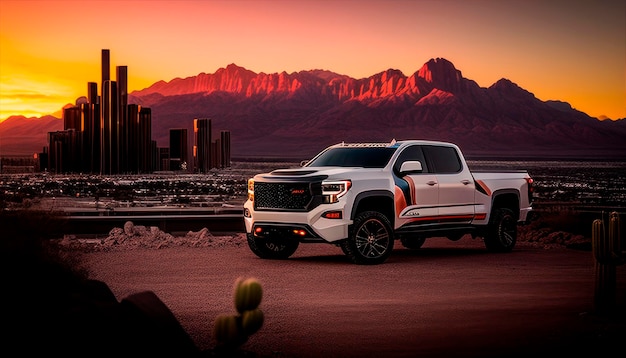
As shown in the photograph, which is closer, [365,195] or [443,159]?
[365,195]

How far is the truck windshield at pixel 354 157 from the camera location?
2019 centimetres

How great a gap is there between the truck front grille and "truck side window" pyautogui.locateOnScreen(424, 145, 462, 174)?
2913mm

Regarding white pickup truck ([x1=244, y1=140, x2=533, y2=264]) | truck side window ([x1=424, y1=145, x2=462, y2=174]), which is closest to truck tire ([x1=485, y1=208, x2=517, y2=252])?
white pickup truck ([x1=244, y1=140, x2=533, y2=264])

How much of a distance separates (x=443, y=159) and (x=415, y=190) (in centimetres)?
133

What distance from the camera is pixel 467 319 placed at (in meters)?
12.8

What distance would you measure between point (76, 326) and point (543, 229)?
870 inches

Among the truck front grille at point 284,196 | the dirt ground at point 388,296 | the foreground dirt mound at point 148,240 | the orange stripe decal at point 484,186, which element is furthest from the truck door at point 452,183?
the foreground dirt mound at point 148,240

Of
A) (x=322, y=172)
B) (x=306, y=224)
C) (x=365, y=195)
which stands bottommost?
(x=306, y=224)

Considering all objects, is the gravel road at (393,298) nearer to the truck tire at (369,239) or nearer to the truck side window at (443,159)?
the truck tire at (369,239)

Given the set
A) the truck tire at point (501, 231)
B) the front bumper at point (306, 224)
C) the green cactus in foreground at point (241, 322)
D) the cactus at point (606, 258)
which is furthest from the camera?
the truck tire at point (501, 231)

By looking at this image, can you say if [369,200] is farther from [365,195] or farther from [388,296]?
[388,296]

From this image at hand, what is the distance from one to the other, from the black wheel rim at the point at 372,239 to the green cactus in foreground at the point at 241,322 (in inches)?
432

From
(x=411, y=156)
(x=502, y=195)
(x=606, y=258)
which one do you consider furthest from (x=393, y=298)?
(x=502, y=195)

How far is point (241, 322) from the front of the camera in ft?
26.9
